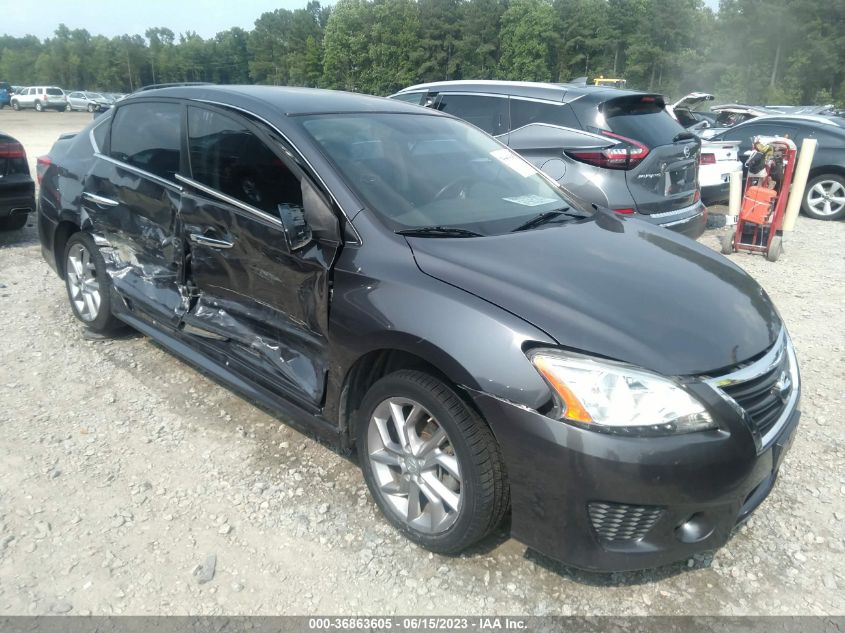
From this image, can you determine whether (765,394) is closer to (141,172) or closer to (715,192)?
(141,172)

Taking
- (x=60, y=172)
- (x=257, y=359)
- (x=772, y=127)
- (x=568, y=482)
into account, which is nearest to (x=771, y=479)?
(x=568, y=482)

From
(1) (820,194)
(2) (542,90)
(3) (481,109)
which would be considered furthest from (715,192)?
(3) (481,109)

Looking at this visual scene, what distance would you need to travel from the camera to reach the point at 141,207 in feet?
12.7

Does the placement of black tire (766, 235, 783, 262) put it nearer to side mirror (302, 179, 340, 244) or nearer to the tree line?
side mirror (302, 179, 340, 244)

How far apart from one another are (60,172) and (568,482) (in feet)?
14.3

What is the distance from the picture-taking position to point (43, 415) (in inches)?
144

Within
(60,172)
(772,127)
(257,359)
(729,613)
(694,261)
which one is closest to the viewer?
(729,613)

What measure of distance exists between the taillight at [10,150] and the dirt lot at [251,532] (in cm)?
376

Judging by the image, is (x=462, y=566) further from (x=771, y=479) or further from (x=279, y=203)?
(x=279, y=203)

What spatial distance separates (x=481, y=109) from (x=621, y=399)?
5296 millimetres

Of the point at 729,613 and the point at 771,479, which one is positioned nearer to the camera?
the point at 729,613

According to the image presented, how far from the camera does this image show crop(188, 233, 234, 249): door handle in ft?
10.8

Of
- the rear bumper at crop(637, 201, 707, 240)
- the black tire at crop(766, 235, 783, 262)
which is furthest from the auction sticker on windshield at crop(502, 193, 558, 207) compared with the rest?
the black tire at crop(766, 235, 783, 262)

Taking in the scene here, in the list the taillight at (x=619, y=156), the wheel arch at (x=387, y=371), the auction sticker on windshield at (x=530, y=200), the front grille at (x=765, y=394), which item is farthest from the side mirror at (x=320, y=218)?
the taillight at (x=619, y=156)
